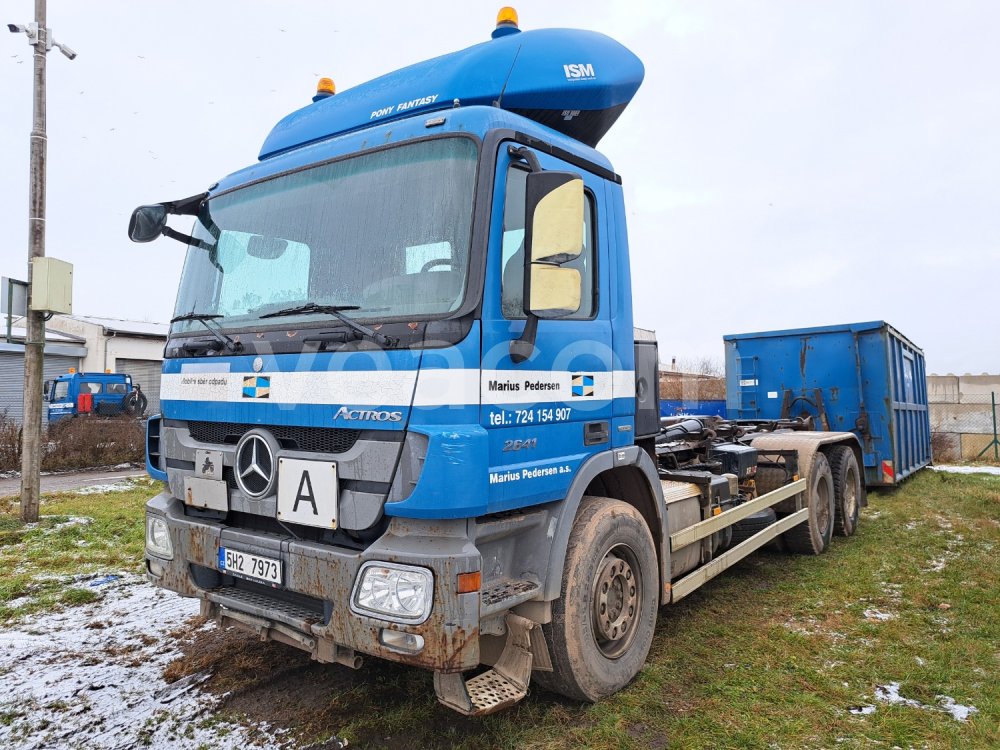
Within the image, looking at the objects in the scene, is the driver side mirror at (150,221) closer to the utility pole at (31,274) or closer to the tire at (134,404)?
the utility pole at (31,274)

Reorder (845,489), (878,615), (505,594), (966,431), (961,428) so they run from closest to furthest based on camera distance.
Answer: (505,594) < (878,615) < (845,489) < (966,431) < (961,428)

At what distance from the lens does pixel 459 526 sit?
8.64ft

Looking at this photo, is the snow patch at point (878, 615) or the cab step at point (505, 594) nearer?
the cab step at point (505, 594)

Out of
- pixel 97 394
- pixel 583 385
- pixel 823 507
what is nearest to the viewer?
pixel 583 385

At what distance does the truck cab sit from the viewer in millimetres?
21266

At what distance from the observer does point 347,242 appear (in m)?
3.07

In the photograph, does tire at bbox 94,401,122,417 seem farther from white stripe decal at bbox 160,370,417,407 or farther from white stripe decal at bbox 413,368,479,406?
white stripe decal at bbox 413,368,479,406

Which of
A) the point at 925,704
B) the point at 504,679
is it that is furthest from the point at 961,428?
the point at 504,679

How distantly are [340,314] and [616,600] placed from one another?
2.06 m

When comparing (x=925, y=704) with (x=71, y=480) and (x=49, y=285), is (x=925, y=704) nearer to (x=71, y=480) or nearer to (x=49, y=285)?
(x=49, y=285)

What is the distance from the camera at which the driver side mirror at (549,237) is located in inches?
109

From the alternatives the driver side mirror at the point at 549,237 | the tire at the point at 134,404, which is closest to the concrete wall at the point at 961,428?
the driver side mirror at the point at 549,237

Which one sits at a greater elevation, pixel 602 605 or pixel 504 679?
pixel 602 605

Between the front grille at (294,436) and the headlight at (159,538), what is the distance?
20.3 inches
